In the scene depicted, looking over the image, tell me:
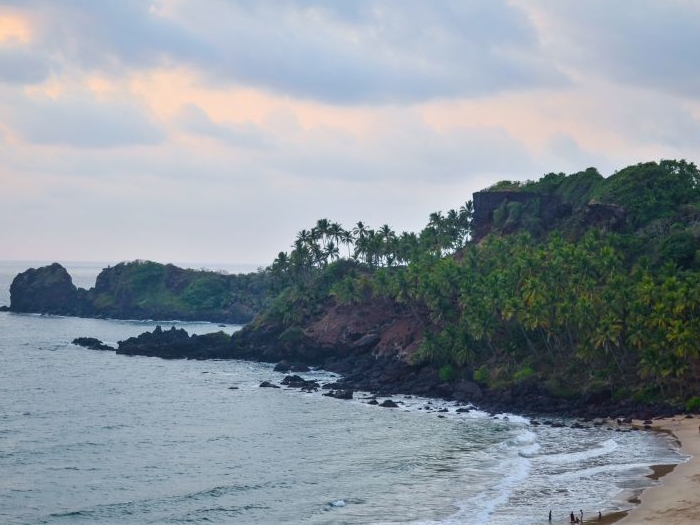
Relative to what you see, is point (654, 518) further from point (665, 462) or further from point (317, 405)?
point (317, 405)

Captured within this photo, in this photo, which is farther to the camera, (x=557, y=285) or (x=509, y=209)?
(x=509, y=209)

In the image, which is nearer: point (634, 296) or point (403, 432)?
point (403, 432)

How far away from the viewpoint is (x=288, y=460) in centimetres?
7038

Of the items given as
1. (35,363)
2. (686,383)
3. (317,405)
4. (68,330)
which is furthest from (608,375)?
(68,330)

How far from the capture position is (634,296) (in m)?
89.1

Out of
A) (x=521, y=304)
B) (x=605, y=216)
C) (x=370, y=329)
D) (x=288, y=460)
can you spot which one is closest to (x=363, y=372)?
(x=370, y=329)

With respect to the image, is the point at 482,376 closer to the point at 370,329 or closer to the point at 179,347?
the point at 370,329

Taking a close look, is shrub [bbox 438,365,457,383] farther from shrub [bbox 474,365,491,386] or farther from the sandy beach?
the sandy beach

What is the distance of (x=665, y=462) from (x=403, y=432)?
25.2 m

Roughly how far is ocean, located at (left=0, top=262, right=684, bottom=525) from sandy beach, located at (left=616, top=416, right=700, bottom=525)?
1.45 meters

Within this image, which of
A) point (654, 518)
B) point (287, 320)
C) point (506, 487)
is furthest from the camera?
point (287, 320)

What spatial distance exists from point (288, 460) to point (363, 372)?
153 ft

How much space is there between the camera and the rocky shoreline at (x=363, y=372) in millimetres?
87856

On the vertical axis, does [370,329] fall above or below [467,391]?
above
